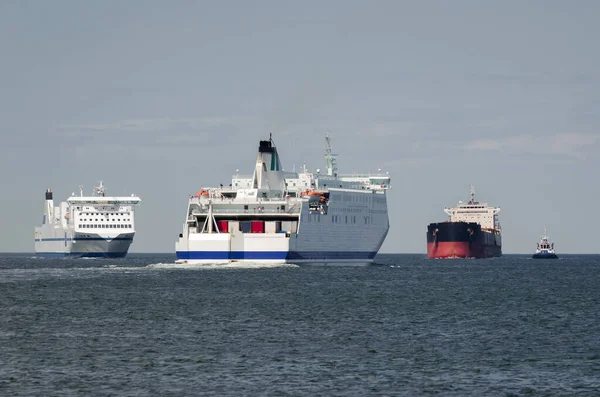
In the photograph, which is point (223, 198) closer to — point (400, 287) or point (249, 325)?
point (400, 287)

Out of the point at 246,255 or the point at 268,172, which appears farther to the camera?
the point at 268,172

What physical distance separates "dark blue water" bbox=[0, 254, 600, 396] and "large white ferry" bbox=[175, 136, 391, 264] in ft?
84.2

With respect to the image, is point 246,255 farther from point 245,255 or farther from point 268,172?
point 268,172

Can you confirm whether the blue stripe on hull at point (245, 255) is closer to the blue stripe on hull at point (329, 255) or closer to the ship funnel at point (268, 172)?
the blue stripe on hull at point (329, 255)

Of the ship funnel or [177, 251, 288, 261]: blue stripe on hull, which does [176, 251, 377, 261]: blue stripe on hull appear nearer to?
[177, 251, 288, 261]: blue stripe on hull

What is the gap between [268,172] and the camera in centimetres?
11806

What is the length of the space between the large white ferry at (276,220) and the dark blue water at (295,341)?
25655mm

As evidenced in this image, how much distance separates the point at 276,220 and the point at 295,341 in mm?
64235

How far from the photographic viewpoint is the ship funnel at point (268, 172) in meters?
116

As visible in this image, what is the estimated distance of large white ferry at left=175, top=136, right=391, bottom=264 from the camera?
10744 cm

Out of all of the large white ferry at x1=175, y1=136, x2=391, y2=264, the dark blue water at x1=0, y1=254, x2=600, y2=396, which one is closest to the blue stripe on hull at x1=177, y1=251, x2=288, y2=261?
the large white ferry at x1=175, y1=136, x2=391, y2=264

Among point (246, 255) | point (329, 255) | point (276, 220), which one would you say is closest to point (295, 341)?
point (246, 255)

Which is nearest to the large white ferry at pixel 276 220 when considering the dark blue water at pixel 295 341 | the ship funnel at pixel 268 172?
the ship funnel at pixel 268 172

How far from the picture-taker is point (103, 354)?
42.1m
